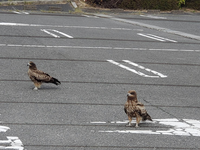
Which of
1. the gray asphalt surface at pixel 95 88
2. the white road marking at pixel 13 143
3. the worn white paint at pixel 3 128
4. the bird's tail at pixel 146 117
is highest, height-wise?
the bird's tail at pixel 146 117

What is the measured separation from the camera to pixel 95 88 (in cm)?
1073

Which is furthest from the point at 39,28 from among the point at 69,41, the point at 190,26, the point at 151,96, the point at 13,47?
the point at 151,96

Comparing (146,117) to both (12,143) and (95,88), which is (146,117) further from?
(95,88)

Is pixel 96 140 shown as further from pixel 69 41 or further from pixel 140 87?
pixel 69 41

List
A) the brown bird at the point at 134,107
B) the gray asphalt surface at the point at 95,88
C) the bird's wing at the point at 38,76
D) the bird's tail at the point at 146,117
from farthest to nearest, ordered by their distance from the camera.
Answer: the bird's wing at the point at 38,76, the bird's tail at the point at 146,117, the brown bird at the point at 134,107, the gray asphalt surface at the point at 95,88

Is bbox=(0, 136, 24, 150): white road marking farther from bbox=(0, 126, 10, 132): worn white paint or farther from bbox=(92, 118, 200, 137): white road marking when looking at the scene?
bbox=(92, 118, 200, 137): white road marking

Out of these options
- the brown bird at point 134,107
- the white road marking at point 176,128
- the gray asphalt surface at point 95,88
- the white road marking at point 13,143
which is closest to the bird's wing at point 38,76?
the gray asphalt surface at point 95,88

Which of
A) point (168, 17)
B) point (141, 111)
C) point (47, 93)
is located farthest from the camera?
point (168, 17)

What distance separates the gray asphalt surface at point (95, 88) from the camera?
23.6 feet

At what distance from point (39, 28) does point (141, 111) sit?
12657mm

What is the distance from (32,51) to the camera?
48.1 ft

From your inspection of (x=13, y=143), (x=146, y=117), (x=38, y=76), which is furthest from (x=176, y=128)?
(x=38, y=76)

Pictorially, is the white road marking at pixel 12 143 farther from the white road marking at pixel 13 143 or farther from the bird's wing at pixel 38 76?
the bird's wing at pixel 38 76

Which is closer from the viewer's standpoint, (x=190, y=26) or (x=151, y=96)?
(x=151, y=96)
